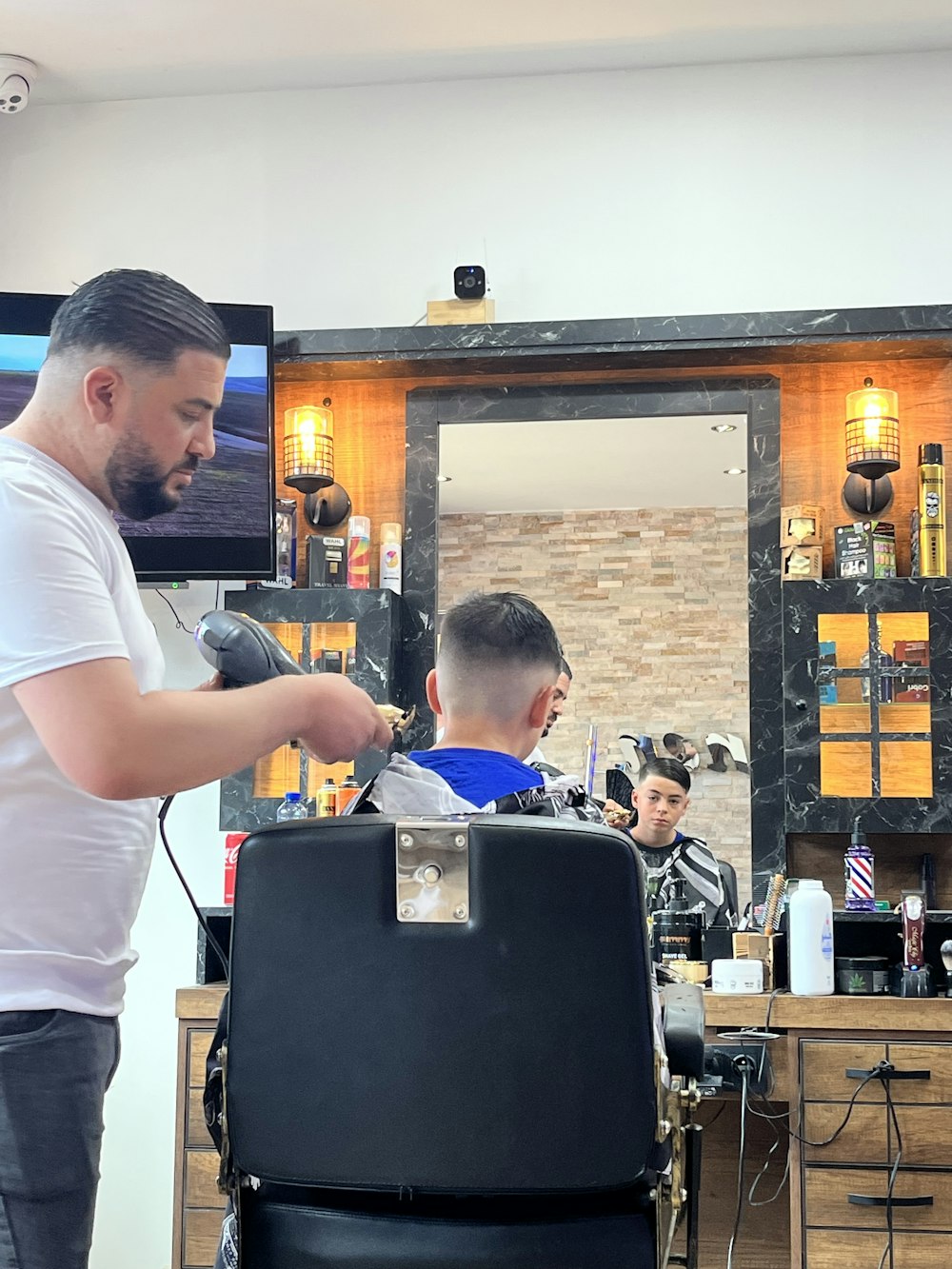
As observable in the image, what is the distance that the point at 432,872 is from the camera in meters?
1.37

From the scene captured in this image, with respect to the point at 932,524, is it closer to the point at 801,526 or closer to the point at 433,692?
the point at 801,526

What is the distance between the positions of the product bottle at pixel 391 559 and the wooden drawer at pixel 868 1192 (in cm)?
192

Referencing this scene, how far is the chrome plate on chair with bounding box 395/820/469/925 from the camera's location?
1366 mm

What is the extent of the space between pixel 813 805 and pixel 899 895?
1.16 ft

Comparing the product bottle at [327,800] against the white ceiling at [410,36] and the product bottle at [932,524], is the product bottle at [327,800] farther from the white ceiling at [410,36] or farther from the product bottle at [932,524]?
the white ceiling at [410,36]

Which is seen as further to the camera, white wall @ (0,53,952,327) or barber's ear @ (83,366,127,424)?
white wall @ (0,53,952,327)

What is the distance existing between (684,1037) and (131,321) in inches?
39.0

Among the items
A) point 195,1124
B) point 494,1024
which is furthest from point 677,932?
point 494,1024

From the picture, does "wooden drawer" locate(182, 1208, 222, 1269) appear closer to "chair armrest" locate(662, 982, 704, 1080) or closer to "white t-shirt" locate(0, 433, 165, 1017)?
"chair armrest" locate(662, 982, 704, 1080)

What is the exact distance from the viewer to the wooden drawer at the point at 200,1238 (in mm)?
2928

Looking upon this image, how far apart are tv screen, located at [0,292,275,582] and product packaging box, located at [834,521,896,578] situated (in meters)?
1.59

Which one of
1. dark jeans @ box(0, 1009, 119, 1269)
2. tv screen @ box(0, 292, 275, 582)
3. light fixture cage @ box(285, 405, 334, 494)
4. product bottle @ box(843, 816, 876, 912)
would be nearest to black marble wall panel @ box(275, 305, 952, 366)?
light fixture cage @ box(285, 405, 334, 494)

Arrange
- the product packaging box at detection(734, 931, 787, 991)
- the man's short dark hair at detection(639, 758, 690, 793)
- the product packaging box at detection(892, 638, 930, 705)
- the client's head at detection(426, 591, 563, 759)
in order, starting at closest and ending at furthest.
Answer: the client's head at detection(426, 591, 563, 759)
the product packaging box at detection(734, 931, 787, 991)
the man's short dark hair at detection(639, 758, 690, 793)
the product packaging box at detection(892, 638, 930, 705)

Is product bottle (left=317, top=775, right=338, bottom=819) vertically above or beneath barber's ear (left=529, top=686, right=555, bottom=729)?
beneath
